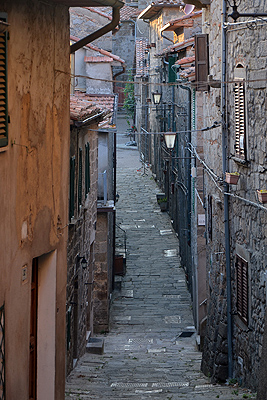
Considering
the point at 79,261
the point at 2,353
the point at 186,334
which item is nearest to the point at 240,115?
the point at 79,261

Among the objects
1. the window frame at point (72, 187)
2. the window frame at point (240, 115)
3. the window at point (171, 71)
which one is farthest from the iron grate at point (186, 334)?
the window at point (171, 71)

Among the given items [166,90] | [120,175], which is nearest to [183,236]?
[166,90]

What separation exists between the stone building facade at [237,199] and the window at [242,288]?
0.6 inches

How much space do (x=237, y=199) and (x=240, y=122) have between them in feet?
4.27

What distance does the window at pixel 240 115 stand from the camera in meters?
10.7

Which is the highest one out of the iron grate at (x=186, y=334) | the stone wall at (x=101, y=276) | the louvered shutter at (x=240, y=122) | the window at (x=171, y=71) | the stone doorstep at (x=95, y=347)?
the window at (x=171, y=71)

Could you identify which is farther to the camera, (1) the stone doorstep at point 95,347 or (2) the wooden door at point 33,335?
(1) the stone doorstep at point 95,347

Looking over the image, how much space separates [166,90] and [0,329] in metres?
24.8

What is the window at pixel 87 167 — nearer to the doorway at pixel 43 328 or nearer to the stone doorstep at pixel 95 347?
the stone doorstep at pixel 95 347

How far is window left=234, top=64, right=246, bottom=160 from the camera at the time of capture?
10664 mm

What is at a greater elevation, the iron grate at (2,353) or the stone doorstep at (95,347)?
the iron grate at (2,353)

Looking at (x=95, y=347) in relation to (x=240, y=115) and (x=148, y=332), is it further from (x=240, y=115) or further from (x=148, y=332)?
(x=240, y=115)

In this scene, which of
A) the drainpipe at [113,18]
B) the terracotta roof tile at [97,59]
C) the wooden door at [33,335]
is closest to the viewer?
the drainpipe at [113,18]

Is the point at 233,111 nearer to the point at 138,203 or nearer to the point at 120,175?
the point at 138,203
